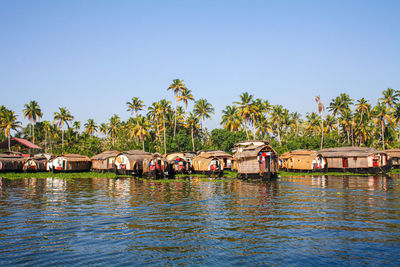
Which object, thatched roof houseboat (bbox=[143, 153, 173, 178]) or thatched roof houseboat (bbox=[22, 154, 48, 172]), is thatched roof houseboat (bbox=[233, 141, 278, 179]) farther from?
thatched roof houseboat (bbox=[22, 154, 48, 172])

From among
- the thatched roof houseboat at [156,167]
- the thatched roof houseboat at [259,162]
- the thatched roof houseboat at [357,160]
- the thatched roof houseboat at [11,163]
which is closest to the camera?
the thatched roof houseboat at [259,162]

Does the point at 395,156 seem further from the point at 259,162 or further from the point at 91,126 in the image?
the point at 91,126

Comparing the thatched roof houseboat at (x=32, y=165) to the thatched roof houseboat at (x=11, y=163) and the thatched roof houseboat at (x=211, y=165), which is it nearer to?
the thatched roof houseboat at (x=11, y=163)

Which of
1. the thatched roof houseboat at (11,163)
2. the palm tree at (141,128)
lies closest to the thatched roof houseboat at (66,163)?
the thatched roof houseboat at (11,163)

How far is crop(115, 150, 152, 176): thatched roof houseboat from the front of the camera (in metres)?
38.7

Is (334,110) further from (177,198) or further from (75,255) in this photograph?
(75,255)

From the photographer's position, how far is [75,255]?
873 centimetres

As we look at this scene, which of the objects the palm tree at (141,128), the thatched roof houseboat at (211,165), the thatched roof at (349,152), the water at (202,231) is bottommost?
the water at (202,231)

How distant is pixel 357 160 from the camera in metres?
41.6

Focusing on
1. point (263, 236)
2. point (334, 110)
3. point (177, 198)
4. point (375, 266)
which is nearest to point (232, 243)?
point (263, 236)

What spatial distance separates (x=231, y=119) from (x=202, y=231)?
204 feet

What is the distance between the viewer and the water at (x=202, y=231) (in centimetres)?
851

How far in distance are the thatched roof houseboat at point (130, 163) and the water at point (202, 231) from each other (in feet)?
68.2

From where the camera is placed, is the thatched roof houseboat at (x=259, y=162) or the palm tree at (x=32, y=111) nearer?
the thatched roof houseboat at (x=259, y=162)
